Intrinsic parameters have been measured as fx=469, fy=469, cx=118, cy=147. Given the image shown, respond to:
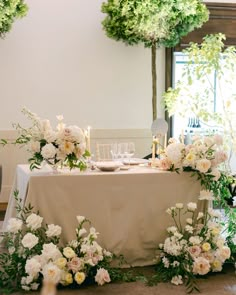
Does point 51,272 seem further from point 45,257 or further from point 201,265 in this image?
point 201,265

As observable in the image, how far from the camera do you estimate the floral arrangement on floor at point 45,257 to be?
3.03m

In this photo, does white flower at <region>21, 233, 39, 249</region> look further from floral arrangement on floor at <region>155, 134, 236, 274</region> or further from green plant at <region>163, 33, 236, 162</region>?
green plant at <region>163, 33, 236, 162</region>

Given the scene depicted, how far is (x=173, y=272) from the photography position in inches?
132

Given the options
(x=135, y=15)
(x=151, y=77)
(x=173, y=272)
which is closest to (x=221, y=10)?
(x=151, y=77)

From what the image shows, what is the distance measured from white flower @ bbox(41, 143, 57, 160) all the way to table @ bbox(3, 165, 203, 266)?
6.1 inches

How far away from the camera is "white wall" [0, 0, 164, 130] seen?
6188 mm

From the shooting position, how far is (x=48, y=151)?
3.24 meters

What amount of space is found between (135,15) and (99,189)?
8.81 ft

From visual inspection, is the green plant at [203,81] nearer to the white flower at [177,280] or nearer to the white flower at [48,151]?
the white flower at [177,280]

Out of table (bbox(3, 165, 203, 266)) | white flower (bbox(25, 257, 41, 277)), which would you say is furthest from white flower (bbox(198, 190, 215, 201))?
white flower (bbox(25, 257, 41, 277))

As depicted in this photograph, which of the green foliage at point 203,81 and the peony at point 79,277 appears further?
the green foliage at point 203,81

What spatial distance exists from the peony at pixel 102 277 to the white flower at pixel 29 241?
Result: 47 centimetres

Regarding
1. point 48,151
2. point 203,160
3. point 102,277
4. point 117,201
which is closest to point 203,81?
point 203,160

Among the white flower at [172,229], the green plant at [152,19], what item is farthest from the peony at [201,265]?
the green plant at [152,19]
